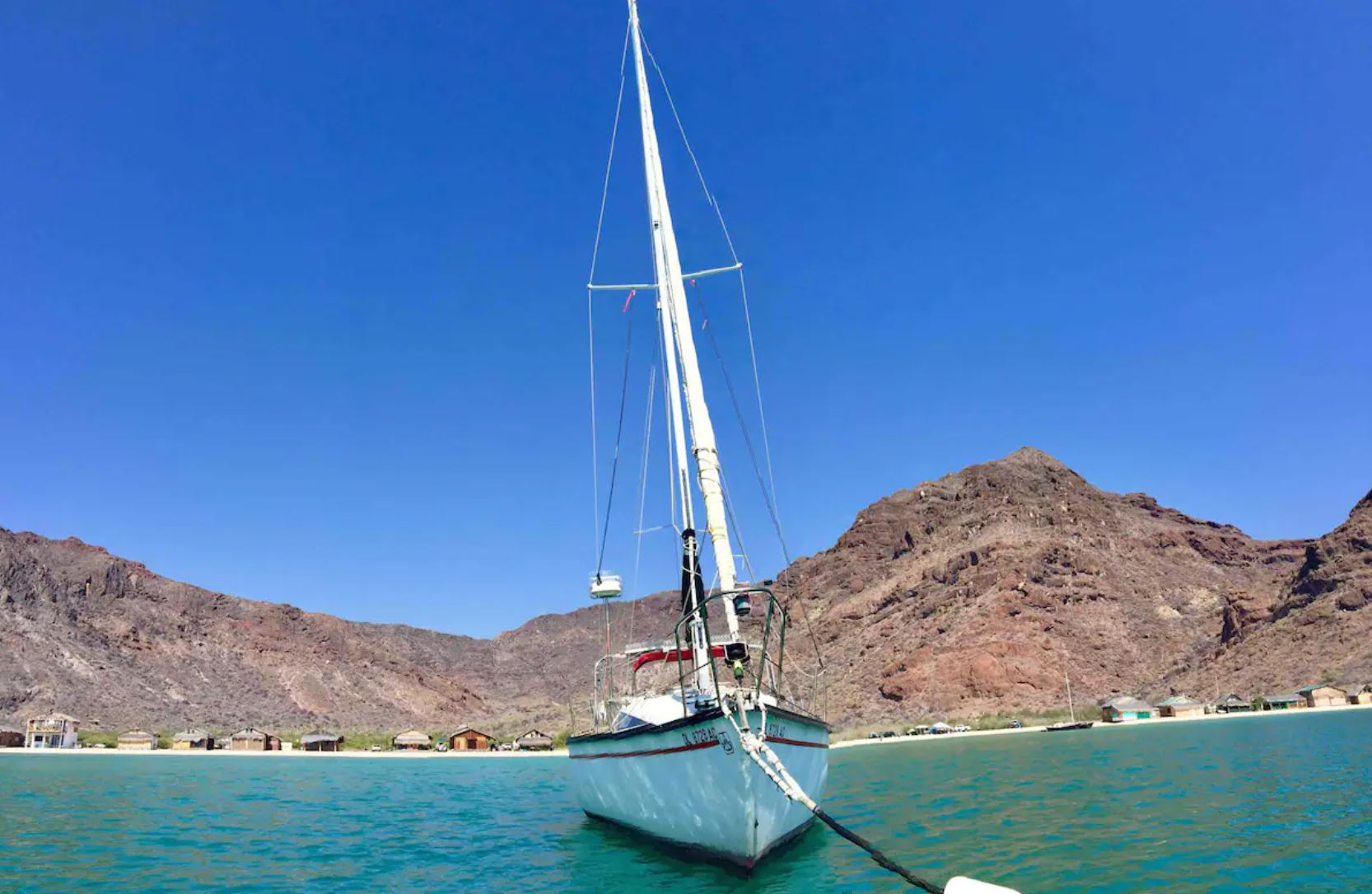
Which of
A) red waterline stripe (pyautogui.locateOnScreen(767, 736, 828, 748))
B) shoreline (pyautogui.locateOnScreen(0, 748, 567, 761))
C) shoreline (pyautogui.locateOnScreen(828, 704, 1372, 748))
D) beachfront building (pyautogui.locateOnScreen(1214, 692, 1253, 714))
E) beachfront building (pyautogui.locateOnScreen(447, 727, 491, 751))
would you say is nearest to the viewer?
red waterline stripe (pyautogui.locateOnScreen(767, 736, 828, 748))

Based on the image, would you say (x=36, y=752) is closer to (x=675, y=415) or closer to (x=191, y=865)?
(x=191, y=865)

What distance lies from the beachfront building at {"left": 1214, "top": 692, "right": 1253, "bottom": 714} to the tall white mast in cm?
9962

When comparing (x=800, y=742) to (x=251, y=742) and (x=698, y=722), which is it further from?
(x=251, y=742)

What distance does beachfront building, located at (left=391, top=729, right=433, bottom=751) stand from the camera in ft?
359

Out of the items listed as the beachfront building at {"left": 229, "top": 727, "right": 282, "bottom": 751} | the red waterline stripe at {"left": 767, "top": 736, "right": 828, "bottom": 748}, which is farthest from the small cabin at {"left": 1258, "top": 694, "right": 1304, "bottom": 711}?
the beachfront building at {"left": 229, "top": 727, "right": 282, "bottom": 751}

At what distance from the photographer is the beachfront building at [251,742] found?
100125 millimetres

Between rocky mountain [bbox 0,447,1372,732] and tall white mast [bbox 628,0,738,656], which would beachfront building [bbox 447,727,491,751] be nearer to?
rocky mountain [bbox 0,447,1372,732]

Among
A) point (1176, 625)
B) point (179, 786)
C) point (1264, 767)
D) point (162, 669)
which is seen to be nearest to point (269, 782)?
point (179, 786)

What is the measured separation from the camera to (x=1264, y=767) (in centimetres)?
3136

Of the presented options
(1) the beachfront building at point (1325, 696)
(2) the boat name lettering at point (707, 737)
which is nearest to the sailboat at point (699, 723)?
(2) the boat name lettering at point (707, 737)

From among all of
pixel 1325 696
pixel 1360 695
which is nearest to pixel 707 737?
pixel 1325 696

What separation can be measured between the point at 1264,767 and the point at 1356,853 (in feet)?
63.7

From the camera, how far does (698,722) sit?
49.9 feet

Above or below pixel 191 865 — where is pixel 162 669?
above
